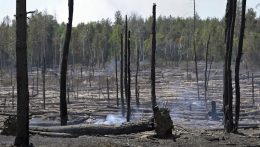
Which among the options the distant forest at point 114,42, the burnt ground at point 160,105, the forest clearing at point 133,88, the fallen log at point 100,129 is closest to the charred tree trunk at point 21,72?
the forest clearing at point 133,88

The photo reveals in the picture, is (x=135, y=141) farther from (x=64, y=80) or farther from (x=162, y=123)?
(x=64, y=80)

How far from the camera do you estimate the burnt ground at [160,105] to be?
14.6 m

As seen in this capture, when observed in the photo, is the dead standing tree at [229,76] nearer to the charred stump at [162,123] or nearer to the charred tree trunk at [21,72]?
the charred stump at [162,123]

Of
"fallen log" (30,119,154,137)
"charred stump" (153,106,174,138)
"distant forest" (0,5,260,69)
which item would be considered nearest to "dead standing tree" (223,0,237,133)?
"fallen log" (30,119,154,137)

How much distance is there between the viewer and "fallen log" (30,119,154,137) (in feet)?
52.1

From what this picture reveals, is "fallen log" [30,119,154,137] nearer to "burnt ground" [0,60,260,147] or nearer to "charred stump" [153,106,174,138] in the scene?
"burnt ground" [0,60,260,147]

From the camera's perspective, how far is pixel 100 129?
16.1m

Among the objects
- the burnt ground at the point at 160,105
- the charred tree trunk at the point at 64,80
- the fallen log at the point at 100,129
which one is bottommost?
the burnt ground at the point at 160,105

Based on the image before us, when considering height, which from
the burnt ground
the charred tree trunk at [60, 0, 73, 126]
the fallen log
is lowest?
the burnt ground

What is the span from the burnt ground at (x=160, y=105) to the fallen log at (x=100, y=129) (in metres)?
0.29

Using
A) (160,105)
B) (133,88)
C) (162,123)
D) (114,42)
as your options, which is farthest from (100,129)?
(114,42)

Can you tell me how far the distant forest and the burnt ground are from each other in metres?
5.28

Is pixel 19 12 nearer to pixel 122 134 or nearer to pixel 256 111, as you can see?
pixel 122 134

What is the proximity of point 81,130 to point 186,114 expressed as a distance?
21505 mm
